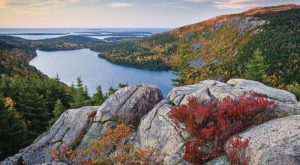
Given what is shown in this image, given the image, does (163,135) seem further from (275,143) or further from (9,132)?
(9,132)

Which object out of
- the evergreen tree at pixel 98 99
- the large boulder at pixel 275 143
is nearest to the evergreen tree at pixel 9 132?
the evergreen tree at pixel 98 99

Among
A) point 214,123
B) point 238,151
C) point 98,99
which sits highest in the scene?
point 214,123

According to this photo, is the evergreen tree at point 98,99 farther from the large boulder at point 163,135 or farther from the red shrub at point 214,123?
the red shrub at point 214,123

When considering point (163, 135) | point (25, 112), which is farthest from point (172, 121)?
point (25, 112)

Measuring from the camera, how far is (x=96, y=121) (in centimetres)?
2852

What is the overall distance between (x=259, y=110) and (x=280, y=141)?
11.6ft

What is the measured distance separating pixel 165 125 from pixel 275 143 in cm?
834

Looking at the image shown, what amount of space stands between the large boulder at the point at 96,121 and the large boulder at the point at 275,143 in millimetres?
12390

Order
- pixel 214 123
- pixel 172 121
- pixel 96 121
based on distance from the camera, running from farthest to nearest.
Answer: pixel 96 121 < pixel 172 121 < pixel 214 123

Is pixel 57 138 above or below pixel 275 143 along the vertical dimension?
below

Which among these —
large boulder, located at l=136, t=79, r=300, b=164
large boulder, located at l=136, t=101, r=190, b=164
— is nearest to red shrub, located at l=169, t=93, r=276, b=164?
large boulder, located at l=136, t=79, r=300, b=164

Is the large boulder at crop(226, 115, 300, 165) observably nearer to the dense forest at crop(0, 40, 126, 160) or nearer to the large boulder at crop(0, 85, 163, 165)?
the large boulder at crop(0, 85, 163, 165)

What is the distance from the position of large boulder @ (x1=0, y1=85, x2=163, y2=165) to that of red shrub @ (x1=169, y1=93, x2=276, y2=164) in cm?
916

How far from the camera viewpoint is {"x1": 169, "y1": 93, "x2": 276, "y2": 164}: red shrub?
16688 mm
